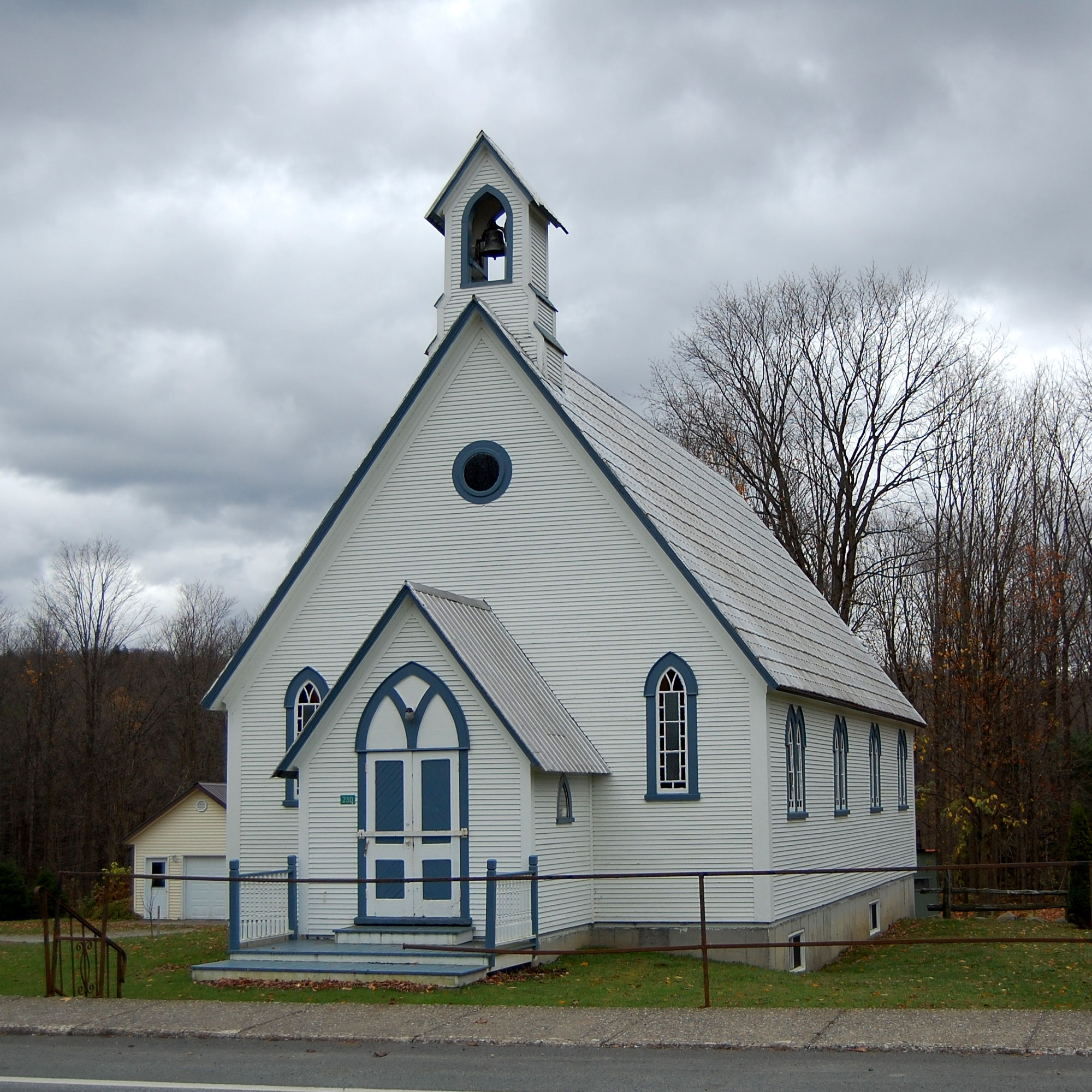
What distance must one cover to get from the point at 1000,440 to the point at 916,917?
19418 mm

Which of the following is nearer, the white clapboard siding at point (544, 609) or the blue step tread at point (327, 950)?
the blue step tread at point (327, 950)

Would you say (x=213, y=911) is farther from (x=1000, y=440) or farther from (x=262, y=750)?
(x=1000, y=440)

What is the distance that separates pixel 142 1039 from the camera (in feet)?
39.4

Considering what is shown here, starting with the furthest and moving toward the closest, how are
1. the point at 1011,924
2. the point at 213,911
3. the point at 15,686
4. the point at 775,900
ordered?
1. the point at 15,686
2. the point at 213,911
3. the point at 1011,924
4. the point at 775,900

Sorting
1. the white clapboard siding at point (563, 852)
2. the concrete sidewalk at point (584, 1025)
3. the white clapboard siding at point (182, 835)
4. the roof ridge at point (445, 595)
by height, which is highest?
the roof ridge at point (445, 595)

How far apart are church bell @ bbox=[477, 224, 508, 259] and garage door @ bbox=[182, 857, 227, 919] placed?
89.5ft

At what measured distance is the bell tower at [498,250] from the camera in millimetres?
21453

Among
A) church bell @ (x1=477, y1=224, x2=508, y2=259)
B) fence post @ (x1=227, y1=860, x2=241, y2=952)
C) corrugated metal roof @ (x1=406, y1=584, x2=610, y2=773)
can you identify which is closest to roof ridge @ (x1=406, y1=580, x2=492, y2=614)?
corrugated metal roof @ (x1=406, y1=584, x2=610, y2=773)

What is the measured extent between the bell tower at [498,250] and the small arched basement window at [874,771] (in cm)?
1138

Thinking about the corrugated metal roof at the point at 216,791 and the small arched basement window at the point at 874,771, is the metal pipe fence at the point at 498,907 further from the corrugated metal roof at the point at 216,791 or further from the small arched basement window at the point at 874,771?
the corrugated metal roof at the point at 216,791

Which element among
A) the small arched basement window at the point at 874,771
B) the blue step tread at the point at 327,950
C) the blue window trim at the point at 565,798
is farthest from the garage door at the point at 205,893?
the blue window trim at the point at 565,798

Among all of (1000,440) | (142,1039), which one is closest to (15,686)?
(1000,440)

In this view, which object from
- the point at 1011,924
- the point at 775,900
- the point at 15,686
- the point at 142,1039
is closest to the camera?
the point at 142,1039

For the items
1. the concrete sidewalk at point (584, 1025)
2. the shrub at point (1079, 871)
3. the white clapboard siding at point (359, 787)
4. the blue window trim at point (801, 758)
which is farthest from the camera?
the shrub at point (1079, 871)
